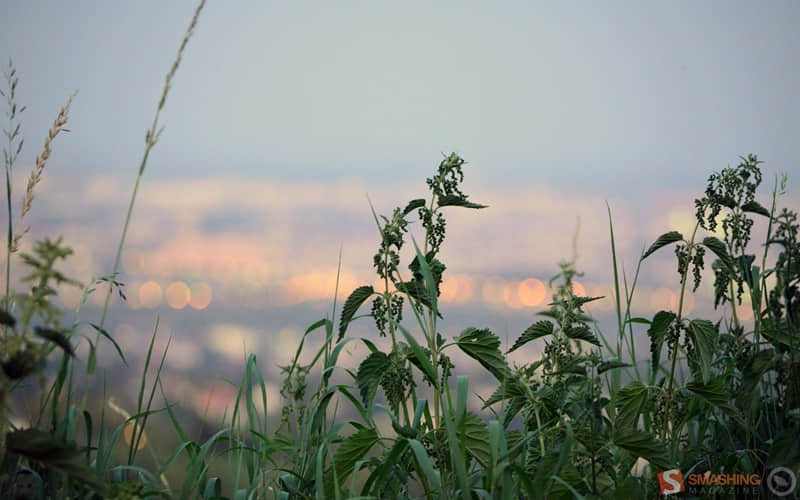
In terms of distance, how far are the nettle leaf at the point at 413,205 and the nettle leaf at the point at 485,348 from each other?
0.57 m

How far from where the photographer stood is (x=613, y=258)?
3.65 m

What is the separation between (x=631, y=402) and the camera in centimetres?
323

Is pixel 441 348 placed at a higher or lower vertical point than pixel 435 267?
lower

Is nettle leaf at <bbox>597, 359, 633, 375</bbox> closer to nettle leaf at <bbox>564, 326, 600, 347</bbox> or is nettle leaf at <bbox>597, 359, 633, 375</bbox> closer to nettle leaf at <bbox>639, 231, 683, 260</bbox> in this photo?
nettle leaf at <bbox>564, 326, 600, 347</bbox>

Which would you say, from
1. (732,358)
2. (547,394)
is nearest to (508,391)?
(547,394)

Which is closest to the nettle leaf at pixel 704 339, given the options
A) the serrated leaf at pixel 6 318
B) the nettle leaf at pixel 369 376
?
the nettle leaf at pixel 369 376

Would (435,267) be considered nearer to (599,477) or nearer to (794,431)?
(599,477)

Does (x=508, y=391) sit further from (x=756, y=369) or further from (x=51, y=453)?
(x=51, y=453)

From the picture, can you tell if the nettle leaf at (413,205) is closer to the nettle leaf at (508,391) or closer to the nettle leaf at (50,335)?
A: the nettle leaf at (508,391)

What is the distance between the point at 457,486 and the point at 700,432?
1.34 m

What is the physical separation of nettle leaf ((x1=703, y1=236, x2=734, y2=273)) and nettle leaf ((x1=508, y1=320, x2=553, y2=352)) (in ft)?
2.78

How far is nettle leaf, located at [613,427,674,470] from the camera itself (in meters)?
2.77

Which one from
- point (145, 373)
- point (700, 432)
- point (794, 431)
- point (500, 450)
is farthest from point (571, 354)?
point (145, 373)

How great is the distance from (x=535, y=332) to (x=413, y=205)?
2.48 ft
